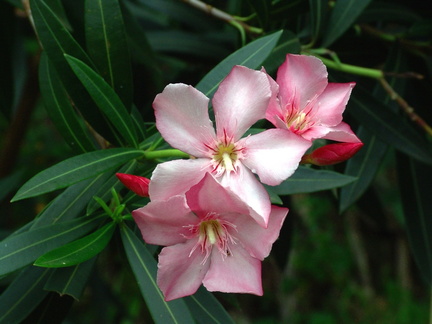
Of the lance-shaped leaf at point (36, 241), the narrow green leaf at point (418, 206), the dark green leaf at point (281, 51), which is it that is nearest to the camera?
the lance-shaped leaf at point (36, 241)

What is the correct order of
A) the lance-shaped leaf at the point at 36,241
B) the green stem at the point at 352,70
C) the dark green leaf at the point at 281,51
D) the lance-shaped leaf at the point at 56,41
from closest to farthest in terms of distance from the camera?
the lance-shaped leaf at the point at 36,241, the lance-shaped leaf at the point at 56,41, the dark green leaf at the point at 281,51, the green stem at the point at 352,70

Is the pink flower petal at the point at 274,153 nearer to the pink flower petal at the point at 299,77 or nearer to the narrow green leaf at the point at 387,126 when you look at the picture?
the pink flower petal at the point at 299,77

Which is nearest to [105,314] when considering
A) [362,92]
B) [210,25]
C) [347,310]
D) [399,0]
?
[210,25]

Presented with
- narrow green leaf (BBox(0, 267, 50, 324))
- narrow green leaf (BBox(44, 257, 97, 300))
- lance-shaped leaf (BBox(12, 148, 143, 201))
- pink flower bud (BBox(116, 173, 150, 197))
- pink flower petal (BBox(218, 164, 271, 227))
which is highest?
pink flower petal (BBox(218, 164, 271, 227))

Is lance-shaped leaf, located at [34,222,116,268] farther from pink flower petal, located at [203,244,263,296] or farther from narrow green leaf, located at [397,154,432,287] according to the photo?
narrow green leaf, located at [397,154,432,287]

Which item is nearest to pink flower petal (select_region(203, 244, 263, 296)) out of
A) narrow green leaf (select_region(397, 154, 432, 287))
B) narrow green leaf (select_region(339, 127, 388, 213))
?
narrow green leaf (select_region(339, 127, 388, 213))

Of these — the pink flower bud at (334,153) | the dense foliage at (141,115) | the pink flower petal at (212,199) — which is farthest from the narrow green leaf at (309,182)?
the pink flower petal at (212,199)
